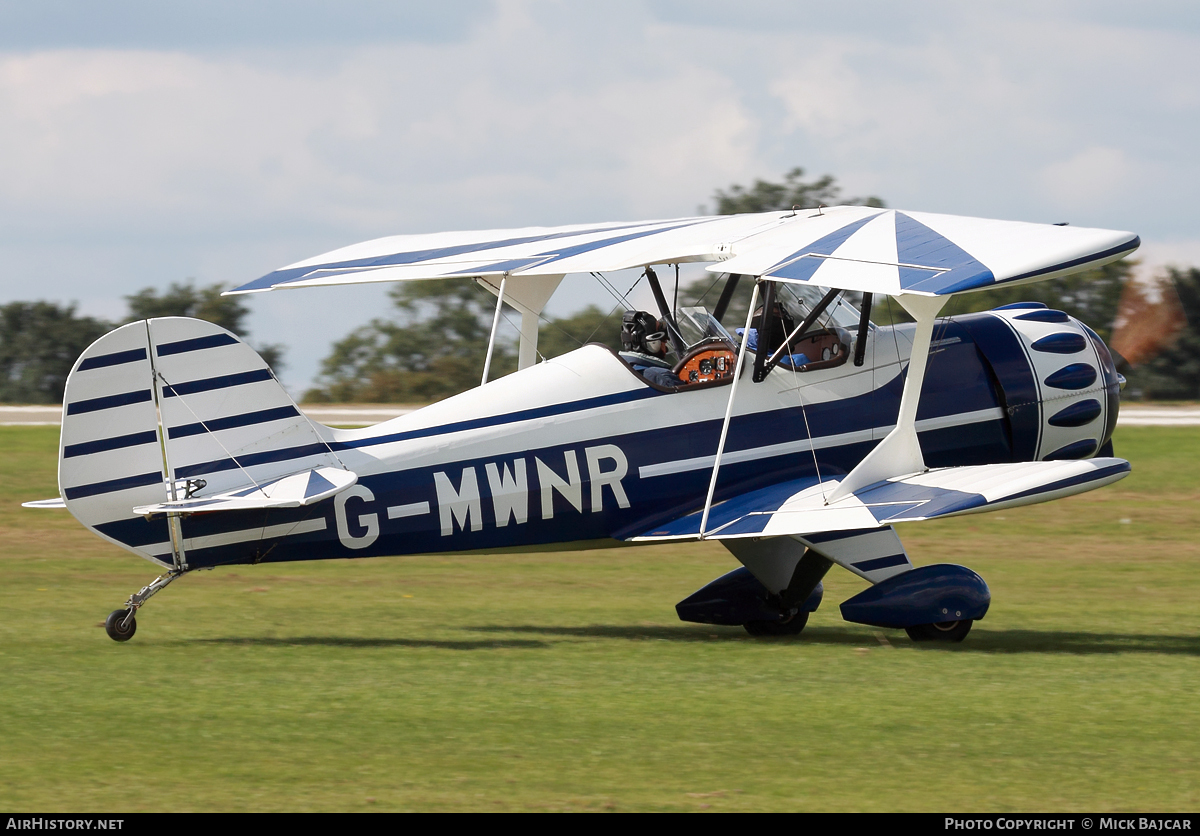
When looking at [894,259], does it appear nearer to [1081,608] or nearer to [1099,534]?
[1081,608]

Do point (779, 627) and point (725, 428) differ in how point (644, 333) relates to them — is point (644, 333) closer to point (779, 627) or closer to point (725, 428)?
point (725, 428)

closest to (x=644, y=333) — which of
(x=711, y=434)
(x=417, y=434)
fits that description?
(x=711, y=434)

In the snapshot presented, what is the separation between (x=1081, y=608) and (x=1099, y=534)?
6426 millimetres

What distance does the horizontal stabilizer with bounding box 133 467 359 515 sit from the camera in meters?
9.68

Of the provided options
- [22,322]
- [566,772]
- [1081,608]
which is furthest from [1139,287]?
[22,322]

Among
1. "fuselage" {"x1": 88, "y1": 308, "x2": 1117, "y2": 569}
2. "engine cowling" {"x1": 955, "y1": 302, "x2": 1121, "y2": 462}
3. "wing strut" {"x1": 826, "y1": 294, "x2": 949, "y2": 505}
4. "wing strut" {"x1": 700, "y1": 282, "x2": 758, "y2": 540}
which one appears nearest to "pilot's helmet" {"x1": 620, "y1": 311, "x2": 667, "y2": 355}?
"fuselage" {"x1": 88, "y1": 308, "x2": 1117, "y2": 569}

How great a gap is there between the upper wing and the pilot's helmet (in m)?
0.51

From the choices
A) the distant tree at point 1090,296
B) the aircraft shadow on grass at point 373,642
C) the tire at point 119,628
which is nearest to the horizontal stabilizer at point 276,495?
the tire at point 119,628

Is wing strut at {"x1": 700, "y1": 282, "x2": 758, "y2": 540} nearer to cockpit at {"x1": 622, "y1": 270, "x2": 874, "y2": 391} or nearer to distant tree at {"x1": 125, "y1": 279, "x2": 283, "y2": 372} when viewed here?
cockpit at {"x1": 622, "y1": 270, "x2": 874, "y2": 391}

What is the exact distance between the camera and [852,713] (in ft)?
27.2

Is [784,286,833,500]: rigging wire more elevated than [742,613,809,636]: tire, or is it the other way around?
[784,286,833,500]: rigging wire

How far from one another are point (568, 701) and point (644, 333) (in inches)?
149

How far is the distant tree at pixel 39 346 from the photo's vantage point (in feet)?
144

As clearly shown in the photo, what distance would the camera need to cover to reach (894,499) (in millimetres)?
10141
